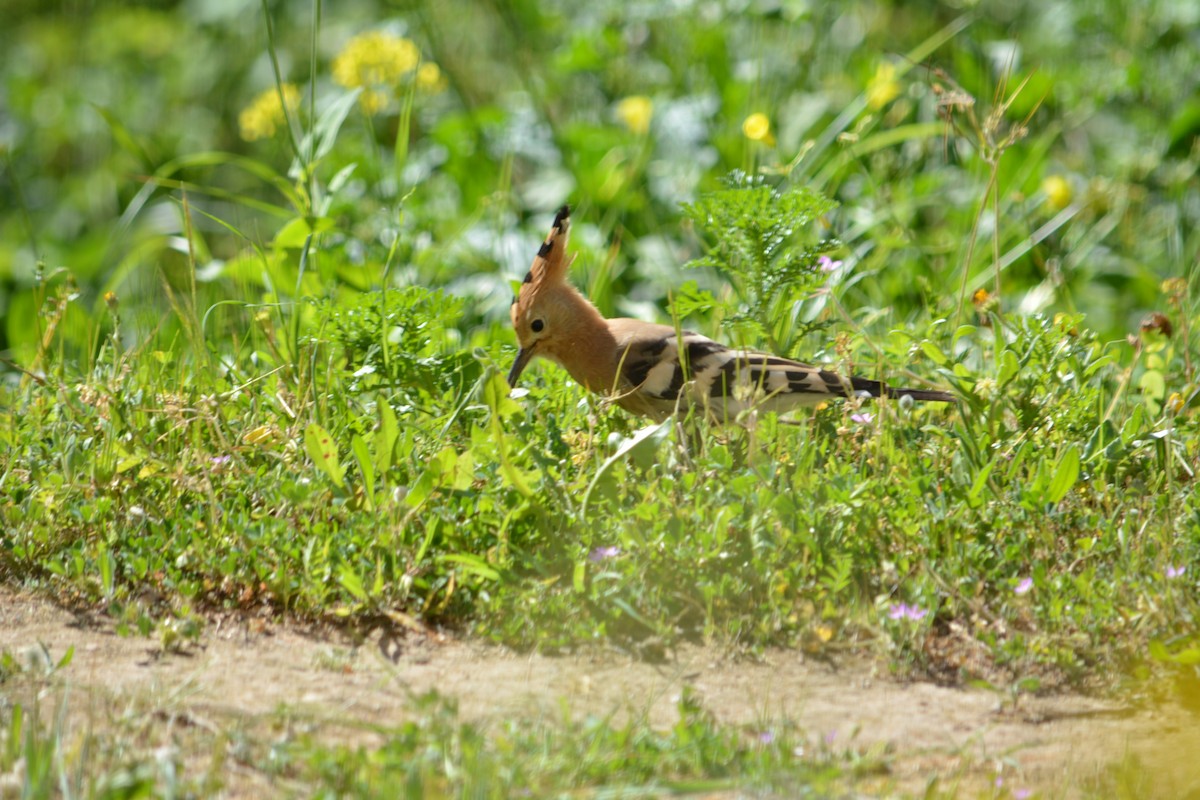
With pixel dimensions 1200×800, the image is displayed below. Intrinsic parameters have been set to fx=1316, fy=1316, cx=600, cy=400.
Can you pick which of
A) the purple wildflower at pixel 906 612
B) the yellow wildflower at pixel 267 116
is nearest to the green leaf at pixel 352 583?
the purple wildflower at pixel 906 612

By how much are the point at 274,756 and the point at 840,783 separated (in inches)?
37.2

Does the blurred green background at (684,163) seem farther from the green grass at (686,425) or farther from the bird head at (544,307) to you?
the bird head at (544,307)

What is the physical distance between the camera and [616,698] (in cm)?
247

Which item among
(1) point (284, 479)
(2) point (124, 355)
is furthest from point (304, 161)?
(1) point (284, 479)

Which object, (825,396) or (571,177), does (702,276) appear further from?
(825,396)

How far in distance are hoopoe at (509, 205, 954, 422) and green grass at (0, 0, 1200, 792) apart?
102mm

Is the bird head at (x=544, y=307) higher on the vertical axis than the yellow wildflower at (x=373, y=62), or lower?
lower

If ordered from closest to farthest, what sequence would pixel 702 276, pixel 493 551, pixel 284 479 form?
pixel 493 551, pixel 284 479, pixel 702 276

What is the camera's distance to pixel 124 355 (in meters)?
3.49

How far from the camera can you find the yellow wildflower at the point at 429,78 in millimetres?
5395

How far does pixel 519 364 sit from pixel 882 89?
2.03 meters

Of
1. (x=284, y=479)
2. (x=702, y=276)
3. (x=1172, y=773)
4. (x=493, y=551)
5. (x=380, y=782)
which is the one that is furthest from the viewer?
(x=702, y=276)

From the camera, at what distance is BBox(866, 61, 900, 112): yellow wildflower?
16.8ft

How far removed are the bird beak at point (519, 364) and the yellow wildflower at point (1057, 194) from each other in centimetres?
252
